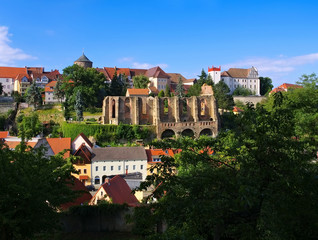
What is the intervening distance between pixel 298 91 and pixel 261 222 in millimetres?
34643

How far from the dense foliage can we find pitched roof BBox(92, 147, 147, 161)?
2939 cm

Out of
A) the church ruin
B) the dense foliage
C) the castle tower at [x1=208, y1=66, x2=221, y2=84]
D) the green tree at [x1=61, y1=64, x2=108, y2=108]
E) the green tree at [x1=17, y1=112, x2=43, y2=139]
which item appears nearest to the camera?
the dense foliage

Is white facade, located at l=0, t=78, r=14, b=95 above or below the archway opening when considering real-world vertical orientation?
above

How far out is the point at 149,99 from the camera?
56469 mm

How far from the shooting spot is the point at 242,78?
324ft

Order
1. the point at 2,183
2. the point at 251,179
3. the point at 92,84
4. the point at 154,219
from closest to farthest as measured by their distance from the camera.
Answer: the point at 251,179
the point at 154,219
the point at 2,183
the point at 92,84

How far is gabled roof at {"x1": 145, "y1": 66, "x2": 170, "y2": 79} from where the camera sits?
291 feet

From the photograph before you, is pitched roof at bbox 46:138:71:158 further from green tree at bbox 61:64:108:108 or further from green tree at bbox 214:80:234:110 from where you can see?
green tree at bbox 214:80:234:110

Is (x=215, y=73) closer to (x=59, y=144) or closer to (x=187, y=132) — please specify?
(x=187, y=132)

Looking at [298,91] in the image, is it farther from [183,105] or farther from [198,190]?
[198,190]

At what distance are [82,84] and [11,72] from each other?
123 feet

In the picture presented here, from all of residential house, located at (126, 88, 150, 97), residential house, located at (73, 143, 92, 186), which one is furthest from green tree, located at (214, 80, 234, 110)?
residential house, located at (73, 143, 92, 186)

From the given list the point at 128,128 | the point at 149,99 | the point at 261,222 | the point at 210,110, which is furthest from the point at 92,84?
the point at 261,222

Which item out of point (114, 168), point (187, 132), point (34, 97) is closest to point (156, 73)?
point (34, 97)
